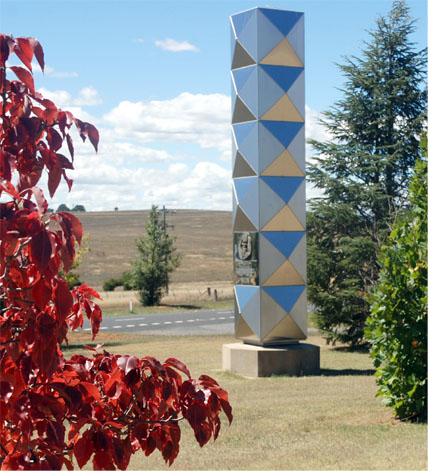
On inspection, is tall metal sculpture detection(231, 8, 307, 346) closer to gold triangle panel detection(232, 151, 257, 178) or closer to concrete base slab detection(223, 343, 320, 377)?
gold triangle panel detection(232, 151, 257, 178)

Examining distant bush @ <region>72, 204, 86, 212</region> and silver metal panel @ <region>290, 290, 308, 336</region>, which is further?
distant bush @ <region>72, 204, 86, 212</region>

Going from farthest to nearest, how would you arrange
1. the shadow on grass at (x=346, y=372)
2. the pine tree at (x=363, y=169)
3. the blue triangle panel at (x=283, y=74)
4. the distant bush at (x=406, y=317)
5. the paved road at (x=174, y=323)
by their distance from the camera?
the paved road at (x=174, y=323)
the pine tree at (x=363, y=169)
the shadow on grass at (x=346, y=372)
the blue triangle panel at (x=283, y=74)
the distant bush at (x=406, y=317)

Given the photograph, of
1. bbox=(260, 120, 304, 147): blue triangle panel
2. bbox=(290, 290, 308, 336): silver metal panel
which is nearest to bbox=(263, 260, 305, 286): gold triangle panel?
bbox=(290, 290, 308, 336): silver metal panel

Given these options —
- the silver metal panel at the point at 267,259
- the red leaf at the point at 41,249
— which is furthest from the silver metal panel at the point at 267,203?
the red leaf at the point at 41,249

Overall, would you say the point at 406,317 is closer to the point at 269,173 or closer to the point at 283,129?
the point at 269,173

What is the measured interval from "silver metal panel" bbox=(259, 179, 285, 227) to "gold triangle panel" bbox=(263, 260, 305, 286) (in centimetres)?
108

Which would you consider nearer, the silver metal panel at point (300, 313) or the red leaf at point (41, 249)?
the red leaf at point (41, 249)

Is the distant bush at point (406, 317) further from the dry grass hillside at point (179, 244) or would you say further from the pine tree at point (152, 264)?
the dry grass hillside at point (179, 244)

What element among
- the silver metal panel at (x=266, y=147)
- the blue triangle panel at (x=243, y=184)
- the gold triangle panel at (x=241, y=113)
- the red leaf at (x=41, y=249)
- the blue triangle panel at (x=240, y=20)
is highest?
→ the blue triangle panel at (x=240, y=20)

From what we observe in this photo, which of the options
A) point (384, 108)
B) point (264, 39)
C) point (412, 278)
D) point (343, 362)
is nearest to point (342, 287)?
point (343, 362)

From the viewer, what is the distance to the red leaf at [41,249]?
2191 millimetres

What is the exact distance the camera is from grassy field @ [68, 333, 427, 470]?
6.94 metres

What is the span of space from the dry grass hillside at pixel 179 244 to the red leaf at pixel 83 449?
54498 mm

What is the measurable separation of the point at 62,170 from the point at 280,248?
11848 mm
